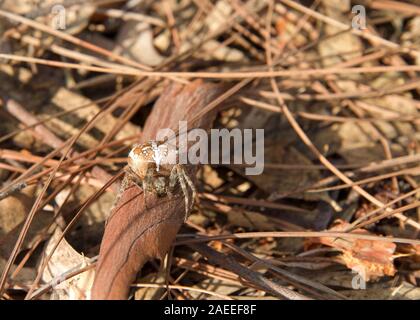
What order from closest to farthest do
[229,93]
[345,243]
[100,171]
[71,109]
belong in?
1. [345,243]
2. [100,171]
3. [229,93]
4. [71,109]

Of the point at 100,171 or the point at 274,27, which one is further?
the point at 274,27

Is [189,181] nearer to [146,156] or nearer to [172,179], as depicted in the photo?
[172,179]

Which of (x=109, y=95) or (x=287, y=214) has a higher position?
(x=109, y=95)

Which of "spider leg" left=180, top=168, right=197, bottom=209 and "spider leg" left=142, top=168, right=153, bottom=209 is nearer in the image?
"spider leg" left=142, top=168, right=153, bottom=209

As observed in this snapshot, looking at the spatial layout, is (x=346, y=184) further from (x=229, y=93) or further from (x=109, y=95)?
(x=109, y=95)

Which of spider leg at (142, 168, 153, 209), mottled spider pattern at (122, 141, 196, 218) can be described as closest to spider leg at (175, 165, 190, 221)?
mottled spider pattern at (122, 141, 196, 218)

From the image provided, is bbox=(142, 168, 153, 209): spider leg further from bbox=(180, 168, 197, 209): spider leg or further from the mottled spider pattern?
bbox=(180, 168, 197, 209): spider leg

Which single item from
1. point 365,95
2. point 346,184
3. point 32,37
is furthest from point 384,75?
point 32,37

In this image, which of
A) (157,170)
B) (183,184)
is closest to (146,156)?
(157,170)

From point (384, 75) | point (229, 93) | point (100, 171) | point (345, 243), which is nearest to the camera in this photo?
point (345, 243)
